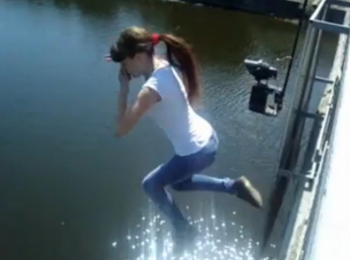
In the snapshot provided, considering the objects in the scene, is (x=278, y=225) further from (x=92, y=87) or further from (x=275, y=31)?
(x=275, y=31)

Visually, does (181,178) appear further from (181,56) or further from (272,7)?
(272,7)

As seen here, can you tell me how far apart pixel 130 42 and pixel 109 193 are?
102 inches

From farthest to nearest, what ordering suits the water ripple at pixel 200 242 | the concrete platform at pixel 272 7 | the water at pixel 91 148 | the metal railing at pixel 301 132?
the concrete platform at pixel 272 7 < the water at pixel 91 148 < the water ripple at pixel 200 242 < the metal railing at pixel 301 132

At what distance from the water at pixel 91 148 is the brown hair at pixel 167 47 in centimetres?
185

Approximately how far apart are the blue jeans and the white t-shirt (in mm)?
38

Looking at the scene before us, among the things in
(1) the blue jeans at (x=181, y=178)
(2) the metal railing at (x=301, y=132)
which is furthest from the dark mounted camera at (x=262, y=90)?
(1) the blue jeans at (x=181, y=178)

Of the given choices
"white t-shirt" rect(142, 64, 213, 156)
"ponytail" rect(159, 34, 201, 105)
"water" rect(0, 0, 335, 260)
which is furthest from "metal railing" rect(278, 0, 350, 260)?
"water" rect(0, 0, 335, 260)

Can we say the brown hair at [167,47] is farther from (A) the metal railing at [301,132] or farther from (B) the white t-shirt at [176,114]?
(A) the metal railing at [301,132]

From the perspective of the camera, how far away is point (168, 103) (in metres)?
3.00

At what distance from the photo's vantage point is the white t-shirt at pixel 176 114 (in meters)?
2.96

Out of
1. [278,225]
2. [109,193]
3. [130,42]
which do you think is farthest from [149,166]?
[130,42]

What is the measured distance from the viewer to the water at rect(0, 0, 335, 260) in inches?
193

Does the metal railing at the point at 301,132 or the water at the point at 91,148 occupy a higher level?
the metal railing at the point at 301,132

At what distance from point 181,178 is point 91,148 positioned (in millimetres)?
2887
